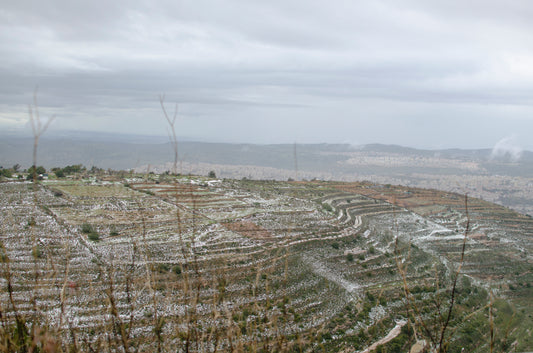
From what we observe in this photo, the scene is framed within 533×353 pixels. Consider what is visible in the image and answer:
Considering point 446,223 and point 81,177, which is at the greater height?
point 81,177

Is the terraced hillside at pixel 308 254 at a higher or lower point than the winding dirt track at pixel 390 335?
higher

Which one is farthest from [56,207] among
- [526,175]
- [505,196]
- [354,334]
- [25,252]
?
[526,175]

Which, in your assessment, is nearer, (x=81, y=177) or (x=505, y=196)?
(x=81, y=177)

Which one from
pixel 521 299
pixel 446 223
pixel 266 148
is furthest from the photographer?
pixel 266 148

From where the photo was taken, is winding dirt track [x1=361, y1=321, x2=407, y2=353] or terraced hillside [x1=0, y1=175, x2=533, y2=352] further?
winding dirt track [x1=361, y1=321, x2=407, y2=353]

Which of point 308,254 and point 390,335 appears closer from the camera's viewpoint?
point 390,335

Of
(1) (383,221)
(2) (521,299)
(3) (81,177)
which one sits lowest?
(2) (521,299)

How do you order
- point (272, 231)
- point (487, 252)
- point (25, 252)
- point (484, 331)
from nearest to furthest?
1. point (484, 331)
2. point (25, 252)
3. point (272, 231)
4. point (487, 252)

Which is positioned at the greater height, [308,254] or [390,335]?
[308,254]

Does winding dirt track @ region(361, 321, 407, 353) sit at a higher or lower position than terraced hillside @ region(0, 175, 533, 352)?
lower

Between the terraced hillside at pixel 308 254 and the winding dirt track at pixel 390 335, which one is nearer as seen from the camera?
the terraced hillside at pixel 308 254

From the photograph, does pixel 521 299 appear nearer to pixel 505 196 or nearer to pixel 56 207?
pixel 56 207
